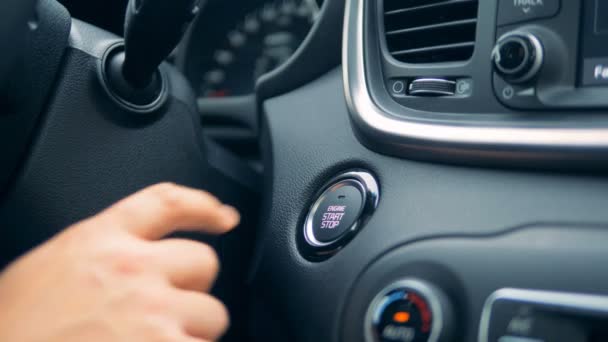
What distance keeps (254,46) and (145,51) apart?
0.46 metres

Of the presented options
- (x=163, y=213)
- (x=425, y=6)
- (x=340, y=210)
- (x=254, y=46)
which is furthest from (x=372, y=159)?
(x=254, y=46)

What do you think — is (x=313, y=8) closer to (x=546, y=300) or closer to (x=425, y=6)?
(x=425, y=6)

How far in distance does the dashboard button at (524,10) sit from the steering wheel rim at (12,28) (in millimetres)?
433

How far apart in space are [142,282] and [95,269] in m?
0.03

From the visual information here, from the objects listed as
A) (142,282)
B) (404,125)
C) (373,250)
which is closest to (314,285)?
(373,250)

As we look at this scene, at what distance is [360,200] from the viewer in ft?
2.35

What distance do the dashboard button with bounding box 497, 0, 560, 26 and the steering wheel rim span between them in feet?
1.42

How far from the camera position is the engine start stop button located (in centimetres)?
71

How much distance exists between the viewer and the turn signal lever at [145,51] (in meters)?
0.64

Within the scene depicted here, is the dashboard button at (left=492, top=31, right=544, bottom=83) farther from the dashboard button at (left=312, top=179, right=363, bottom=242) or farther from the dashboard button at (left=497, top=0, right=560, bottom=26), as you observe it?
the dashboard button at (left=312, top=179, right=363, bottom=242)

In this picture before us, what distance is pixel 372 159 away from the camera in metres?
0.74

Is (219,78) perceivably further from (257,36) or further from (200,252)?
(200,252)

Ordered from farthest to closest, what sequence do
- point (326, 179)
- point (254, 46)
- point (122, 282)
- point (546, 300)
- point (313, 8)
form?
point (254, 46), point (313, 8), point (326, 179), point (546, 300), point (122, 282)

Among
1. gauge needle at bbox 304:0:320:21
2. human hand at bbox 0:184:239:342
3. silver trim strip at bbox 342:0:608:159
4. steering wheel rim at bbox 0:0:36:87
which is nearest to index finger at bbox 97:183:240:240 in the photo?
human hand at bbox 0:184:239:342
